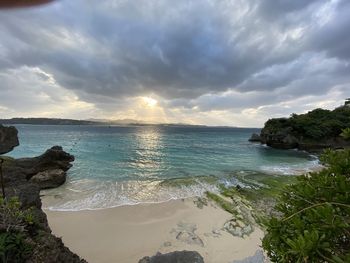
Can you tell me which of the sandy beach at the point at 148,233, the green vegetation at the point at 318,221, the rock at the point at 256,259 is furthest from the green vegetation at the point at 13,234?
the rock at the point at 256,259

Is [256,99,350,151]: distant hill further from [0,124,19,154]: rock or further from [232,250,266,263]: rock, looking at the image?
[0,124,19,154]: rock

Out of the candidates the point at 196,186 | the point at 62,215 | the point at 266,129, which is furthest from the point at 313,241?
the point at 266,129

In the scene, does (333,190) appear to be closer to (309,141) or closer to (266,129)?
(309,141)

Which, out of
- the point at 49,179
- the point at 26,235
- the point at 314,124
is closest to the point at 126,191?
the point at 49,179

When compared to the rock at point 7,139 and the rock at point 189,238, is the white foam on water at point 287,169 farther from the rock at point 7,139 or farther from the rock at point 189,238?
the rock at point 7,139

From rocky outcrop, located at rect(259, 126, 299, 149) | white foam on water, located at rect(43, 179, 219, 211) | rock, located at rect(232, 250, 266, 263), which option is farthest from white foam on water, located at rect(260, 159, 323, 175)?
rocky outcrop, located at rect(259, 126, 299, 149)

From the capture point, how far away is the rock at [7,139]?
14328 mm

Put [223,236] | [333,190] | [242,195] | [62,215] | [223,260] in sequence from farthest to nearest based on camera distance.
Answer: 1. [242,195]
2. [62,215]
3. [223,236]
4. [223,260]
5. [333,190]

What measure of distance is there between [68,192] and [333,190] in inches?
585

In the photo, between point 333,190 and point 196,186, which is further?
point 196,186

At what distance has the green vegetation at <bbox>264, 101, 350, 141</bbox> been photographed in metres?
44.1

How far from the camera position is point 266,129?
50.8 meters

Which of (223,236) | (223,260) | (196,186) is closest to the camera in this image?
(223,260)

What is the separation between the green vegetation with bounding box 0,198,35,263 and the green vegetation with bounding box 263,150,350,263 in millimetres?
4093
